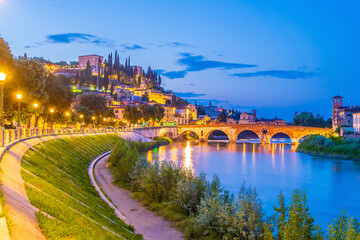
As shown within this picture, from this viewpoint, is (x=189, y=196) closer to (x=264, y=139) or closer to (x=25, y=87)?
(x=25, y=87)

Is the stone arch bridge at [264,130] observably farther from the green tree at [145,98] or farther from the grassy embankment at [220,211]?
the grassy embankment at [220,211]

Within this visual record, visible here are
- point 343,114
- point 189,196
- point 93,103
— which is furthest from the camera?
point 343,114

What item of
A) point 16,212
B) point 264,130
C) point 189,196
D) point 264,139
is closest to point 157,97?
point 264,130

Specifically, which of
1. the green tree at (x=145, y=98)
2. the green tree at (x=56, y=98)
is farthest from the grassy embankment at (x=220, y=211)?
the green tree at (x=145, y=98)

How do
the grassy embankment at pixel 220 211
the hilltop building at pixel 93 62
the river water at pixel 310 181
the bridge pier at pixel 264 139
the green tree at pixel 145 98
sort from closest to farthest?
the grassy embankment at pixel 220 211 → the river water at pixel 310 181 → the bridge pier at pixel 264 139 → the green tree at pixel 145 98 → the hilltop building at pixel 93 62

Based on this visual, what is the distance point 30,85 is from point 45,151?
42.2 ft

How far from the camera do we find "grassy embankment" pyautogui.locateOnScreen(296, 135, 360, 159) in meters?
48.3

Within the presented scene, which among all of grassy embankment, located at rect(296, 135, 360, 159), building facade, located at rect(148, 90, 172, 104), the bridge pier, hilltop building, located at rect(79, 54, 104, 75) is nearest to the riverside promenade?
grassy embankment, located at rect(296, 135, 360, 159)

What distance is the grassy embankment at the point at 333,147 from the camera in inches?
1901

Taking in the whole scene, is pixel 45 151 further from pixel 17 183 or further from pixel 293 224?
pixel 293 224

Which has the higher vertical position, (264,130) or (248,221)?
(264,130)

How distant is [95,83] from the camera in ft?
489

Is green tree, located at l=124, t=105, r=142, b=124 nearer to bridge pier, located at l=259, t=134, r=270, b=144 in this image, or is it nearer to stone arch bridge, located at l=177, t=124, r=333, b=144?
stone arch bridge, located at l=177, t=124, r=333, b=144

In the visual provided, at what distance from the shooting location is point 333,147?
170ft
